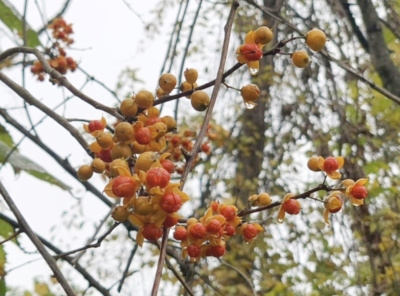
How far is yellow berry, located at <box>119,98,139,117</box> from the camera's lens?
648 mm

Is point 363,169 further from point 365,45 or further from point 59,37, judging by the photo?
point 59,37

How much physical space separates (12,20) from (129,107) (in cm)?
78

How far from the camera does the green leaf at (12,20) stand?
4.16 feet

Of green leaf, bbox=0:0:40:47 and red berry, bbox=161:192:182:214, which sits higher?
green leaf, bbox=0:0:40:47

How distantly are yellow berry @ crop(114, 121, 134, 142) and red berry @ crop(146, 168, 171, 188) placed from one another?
0.06m

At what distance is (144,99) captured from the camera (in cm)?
65

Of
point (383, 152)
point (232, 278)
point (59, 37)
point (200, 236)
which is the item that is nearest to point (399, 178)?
point (383, 152)

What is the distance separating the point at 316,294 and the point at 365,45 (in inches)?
39.2

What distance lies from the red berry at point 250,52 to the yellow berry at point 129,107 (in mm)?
147

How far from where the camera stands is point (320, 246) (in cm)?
271

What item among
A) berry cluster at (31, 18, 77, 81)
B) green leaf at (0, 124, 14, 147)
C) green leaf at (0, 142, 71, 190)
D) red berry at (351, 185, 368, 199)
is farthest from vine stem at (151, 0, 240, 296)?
berry cluster at (31, 18, 77, 81)

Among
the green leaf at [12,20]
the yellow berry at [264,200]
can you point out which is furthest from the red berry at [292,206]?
the green leaf at [12,20]

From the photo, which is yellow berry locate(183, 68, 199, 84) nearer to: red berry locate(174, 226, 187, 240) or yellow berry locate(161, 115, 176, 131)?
yellow berry locate(161, 115, 176, 131)

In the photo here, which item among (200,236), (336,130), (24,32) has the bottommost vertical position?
(200,236)
